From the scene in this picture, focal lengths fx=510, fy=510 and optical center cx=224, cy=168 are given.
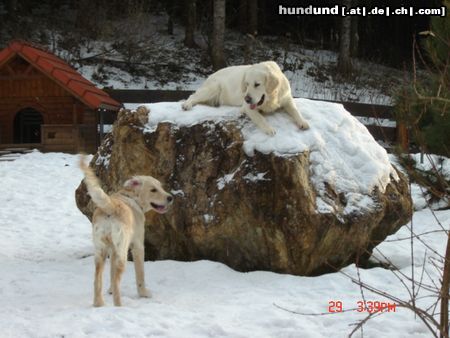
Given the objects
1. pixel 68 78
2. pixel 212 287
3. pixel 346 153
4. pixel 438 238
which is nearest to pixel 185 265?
pixel 212 287

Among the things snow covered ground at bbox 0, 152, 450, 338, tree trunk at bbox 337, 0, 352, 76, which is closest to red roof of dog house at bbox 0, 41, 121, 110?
snow covered ground at bbox 0, 152, 450, 338

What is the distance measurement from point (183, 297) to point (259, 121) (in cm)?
216

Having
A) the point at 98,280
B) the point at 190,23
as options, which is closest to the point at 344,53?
the point at 190,23

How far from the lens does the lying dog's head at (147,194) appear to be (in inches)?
199

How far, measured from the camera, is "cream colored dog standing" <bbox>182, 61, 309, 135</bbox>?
5805 mm

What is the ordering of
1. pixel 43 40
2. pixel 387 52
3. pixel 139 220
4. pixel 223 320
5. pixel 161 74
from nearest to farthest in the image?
1. pixel 223 320
2. pixel 139 220
3. pixel 161 74
4. pixel 43 40
5. pixel 387 52

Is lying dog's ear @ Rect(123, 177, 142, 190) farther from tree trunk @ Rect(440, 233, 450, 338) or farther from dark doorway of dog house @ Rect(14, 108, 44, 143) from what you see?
dark doorway of dog house @ Rect(14, 108, 44, 143)

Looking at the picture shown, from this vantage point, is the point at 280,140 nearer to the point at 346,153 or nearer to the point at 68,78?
the point at 346,153

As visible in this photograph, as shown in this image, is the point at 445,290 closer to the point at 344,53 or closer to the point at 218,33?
the point at 218,33

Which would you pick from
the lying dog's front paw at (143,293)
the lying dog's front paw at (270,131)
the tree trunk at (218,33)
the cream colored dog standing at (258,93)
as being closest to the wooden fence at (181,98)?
the tree trunk at (218,33)

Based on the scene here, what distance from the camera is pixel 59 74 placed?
581 inches

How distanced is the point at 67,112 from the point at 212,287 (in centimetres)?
1190

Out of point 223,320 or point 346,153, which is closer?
point 223,320

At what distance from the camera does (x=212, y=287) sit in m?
4.98
